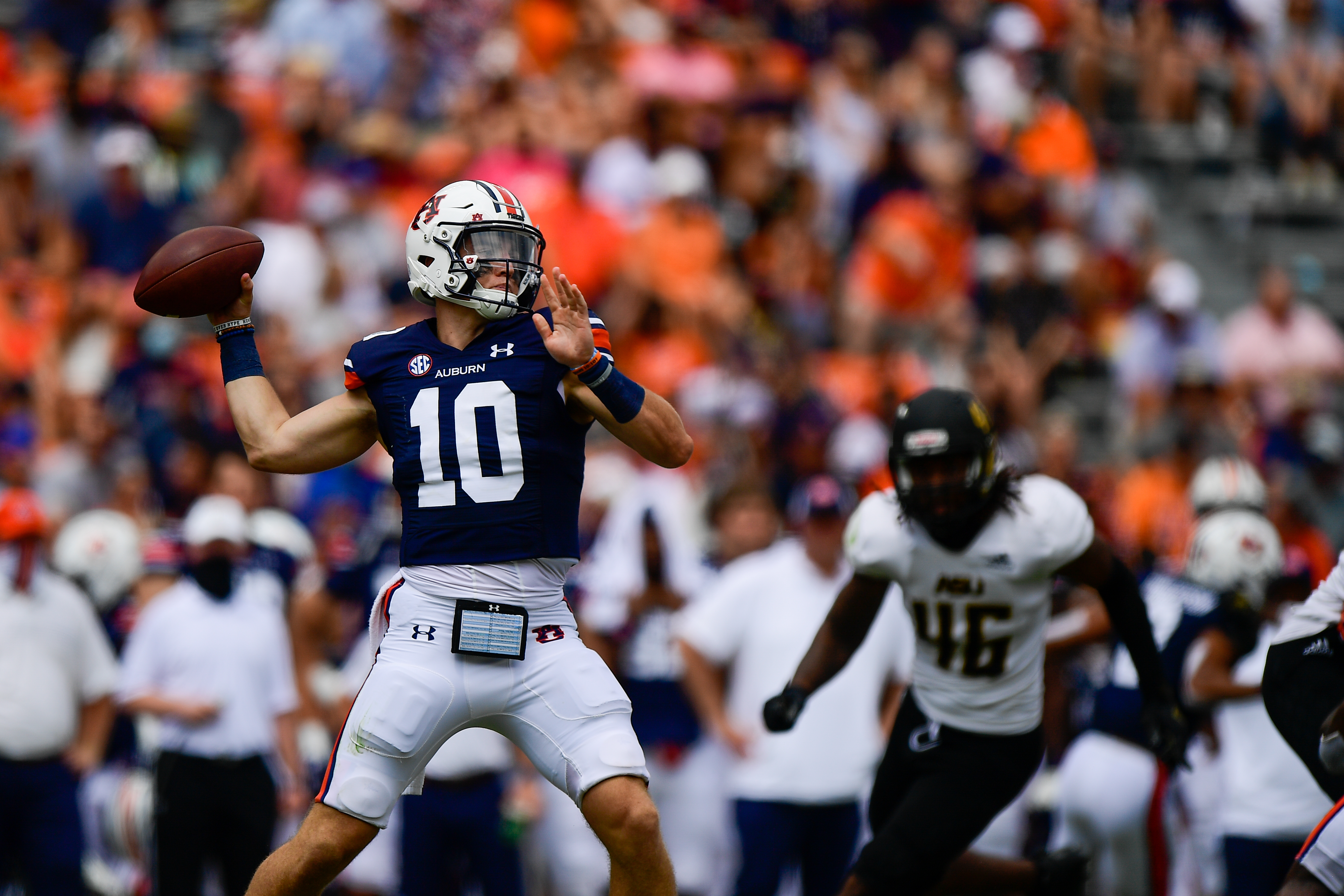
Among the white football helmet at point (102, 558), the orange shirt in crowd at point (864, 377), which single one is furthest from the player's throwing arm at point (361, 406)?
the orange shirt in crowd at point (864, 377)

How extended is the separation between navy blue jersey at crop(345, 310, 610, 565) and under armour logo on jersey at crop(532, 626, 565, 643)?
0.73ft

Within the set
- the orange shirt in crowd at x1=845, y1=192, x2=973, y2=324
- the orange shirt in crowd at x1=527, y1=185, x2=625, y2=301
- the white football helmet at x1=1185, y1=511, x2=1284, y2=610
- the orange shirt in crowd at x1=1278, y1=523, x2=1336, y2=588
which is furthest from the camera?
the orange shirt in crowd at x1=845, y1=192, x2=973, y2=324

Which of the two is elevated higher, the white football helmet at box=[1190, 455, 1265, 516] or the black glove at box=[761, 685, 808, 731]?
the white football helmet at box=[1190, 455, 1265, 516]

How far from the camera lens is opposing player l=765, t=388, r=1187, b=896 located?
18.6 ft

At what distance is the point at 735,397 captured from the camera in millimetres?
10898

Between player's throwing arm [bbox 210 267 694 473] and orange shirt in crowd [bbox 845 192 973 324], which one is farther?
orange shirt in crowd [bbox 845 192 973 324]

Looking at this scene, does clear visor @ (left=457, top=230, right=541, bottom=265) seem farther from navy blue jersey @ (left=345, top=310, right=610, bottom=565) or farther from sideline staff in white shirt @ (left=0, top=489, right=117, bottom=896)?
sideline staff in white shirt @ (left=0, top=489, right=117, bottom=896)

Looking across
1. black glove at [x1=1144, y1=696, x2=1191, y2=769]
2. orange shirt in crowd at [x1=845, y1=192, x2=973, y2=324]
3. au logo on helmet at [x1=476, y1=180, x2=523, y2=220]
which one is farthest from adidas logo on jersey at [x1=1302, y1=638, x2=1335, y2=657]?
orange shirt in crowd at [x1=845, y1=192, x2=973, y2=324]

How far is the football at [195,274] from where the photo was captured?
5188 mm

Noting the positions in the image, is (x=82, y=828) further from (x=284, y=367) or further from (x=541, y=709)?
(x=541, y=709)

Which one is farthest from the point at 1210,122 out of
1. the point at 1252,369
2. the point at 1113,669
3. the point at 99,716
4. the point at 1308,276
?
the point at 99,716

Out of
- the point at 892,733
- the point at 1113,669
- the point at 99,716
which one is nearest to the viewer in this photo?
the point at 892,733

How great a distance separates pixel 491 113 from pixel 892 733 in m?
7.98

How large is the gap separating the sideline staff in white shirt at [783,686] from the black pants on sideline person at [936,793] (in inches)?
66.8
